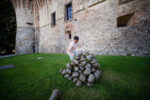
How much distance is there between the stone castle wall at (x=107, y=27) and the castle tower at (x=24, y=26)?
20.5 feet

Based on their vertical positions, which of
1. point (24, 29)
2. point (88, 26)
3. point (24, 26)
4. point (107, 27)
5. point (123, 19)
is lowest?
point (107, 27)

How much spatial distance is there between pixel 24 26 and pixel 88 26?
12353mm

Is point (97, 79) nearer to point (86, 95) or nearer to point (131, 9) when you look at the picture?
point (86, 95)

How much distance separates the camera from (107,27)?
238 inches

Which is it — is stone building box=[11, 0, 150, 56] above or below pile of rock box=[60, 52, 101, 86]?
above

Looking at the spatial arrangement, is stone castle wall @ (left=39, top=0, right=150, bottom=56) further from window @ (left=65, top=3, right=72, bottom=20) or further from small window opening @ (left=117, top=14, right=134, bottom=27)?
window @ (left=65, top=3, right=72, bottom=20)

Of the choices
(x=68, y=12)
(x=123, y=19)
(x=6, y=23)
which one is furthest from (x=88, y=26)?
(x=6, y=23)

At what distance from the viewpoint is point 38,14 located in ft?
42.4

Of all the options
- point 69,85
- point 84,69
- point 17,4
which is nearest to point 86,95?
point 69,85

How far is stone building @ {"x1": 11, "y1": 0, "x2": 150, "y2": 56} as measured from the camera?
4875 millimetres

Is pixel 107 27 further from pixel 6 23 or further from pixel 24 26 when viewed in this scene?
pixel 6 23

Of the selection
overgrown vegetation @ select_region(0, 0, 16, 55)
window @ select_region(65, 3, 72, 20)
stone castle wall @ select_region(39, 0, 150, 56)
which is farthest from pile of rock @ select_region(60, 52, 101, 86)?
overgrown vegetation @ select_region(0, 0, 16, 55)

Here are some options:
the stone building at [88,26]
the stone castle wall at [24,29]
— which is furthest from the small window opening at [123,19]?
the stone castle wall at [24,29]

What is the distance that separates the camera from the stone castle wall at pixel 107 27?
15.6ft
